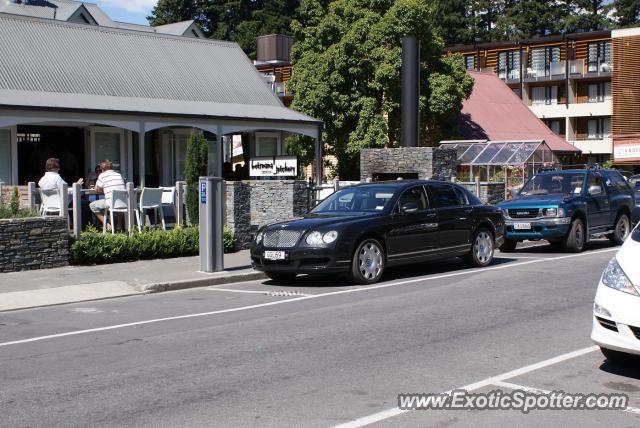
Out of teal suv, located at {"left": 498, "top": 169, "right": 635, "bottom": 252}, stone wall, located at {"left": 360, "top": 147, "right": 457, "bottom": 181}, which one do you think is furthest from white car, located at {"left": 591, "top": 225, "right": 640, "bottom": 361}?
stone wall, located at {"left": 360, "top": 147, "right": 457, "bottom": 181}

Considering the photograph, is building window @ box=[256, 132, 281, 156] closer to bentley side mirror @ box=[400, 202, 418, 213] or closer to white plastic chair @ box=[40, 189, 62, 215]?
white plastic chair @ box=[40, 189, 62, 215]

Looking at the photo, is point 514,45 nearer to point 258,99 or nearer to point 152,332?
point 258,99

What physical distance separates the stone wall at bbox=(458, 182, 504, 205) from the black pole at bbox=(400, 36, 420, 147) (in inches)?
110

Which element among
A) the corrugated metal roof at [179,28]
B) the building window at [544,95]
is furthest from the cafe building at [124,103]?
the building window at [544,95]

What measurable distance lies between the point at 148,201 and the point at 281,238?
5.48 meters

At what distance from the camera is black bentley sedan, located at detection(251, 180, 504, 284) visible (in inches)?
483

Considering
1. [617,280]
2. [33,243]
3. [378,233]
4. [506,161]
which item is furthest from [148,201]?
[506,161]

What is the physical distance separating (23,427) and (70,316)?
5.02 meters

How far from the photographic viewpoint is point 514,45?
6316cm

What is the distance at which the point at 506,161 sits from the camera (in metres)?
30.1

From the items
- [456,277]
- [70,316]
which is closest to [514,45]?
[456,277]

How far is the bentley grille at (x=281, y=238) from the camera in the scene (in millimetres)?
12406

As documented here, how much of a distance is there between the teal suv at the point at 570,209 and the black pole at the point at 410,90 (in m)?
6.07

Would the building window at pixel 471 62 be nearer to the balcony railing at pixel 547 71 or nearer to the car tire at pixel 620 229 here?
the balcony railing at pixel 547 71
